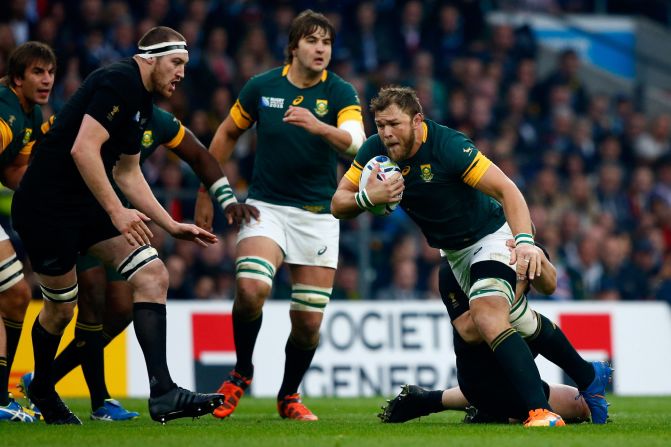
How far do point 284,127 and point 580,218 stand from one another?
8786 millimetres

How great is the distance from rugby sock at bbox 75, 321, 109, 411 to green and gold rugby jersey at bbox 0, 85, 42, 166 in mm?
1280

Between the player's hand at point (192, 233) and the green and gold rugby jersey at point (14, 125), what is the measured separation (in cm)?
154

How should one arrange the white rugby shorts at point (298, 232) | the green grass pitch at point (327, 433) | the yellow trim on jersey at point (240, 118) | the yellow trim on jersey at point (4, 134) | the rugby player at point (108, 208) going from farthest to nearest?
the yellow trim on jersey at point (240, 118) < the white rugby shorts at point (298, 232) < the yellow trim on jersey at point (4, 134) < the rugby player at point (108, 208) < the green grass pitch at point (327, 433)

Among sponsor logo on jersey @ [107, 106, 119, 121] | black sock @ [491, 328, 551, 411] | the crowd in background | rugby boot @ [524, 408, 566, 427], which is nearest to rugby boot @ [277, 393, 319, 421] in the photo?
black sock @ [491, 328, 551, 411]

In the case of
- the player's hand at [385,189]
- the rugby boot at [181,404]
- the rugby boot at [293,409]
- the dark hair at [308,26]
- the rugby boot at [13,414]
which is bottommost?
the rugby boot at [293,409]

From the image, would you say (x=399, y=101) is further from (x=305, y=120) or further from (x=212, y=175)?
(x=212, y=175)

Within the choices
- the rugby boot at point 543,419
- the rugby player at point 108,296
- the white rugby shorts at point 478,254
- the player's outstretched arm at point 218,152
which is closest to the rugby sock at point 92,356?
the rugby player at point 108,296

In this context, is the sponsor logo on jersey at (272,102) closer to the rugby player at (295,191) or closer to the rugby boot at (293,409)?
the rugby player at (295,191)

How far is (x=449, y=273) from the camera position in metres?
8.24

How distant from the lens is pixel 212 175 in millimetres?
8891

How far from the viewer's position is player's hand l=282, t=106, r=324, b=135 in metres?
8.49

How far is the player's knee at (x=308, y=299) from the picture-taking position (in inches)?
353

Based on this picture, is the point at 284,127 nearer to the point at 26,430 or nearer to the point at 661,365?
the point at 26,430

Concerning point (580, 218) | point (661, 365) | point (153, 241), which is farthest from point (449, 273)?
point (580, 218)
